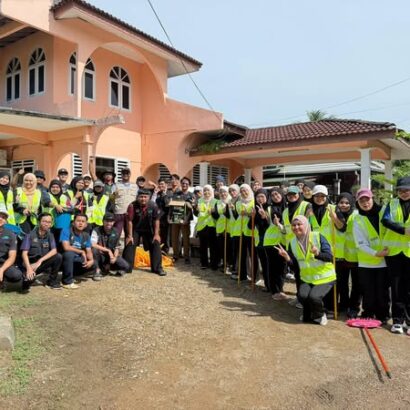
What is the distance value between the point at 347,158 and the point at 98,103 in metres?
8.48

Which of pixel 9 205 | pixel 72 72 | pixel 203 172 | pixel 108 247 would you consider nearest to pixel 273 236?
pixel 108 247

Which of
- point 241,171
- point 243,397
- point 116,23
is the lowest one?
point 243,397

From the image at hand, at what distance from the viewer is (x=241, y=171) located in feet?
55.3

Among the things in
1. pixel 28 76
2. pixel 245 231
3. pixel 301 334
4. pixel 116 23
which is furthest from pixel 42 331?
pixel 28 76

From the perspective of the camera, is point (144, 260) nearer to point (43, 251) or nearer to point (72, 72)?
point (43, 251)

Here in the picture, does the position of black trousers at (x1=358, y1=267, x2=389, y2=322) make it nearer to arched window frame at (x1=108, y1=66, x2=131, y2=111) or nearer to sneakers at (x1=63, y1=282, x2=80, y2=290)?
sneakers at (x1=63, y1=282, x2=80, y2=290)

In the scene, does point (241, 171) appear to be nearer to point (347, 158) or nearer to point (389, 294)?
point (347, 158)

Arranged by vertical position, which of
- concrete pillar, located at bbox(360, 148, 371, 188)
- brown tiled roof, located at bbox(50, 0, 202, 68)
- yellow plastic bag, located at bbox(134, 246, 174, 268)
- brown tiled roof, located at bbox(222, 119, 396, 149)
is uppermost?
brown tiled roof, located at bbox(50, 0, 202, 68)

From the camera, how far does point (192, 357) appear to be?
4.21 meters

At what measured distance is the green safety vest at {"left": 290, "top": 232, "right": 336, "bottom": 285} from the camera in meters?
5.23

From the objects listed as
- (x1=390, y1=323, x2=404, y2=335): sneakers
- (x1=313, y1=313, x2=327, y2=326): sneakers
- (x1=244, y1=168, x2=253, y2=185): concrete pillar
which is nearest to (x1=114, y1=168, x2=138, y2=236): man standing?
Answer: (x1=313, y1=313, x2=327, y2=326): sneakers

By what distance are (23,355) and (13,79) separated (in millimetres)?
11207

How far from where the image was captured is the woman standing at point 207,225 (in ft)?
25.7

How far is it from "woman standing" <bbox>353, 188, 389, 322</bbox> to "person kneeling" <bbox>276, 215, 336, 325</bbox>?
383mm
